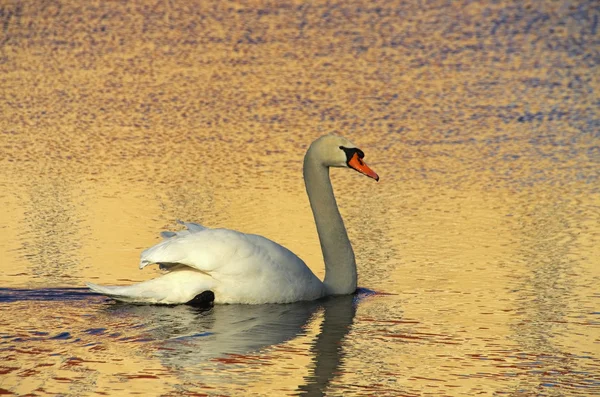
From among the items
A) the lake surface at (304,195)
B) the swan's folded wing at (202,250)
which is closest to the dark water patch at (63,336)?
the lake surface at (304,195)

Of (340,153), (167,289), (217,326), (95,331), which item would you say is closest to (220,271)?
(167,289)

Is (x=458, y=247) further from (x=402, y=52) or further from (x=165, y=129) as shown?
(x=402, y=52)

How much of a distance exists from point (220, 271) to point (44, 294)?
1.05 metres

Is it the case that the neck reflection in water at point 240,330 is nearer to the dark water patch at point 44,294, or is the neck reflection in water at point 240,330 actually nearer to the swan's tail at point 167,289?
the swan's tail at point 167,289

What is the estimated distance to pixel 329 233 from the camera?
881cm

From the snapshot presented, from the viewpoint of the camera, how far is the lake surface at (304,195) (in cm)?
Answer: 687

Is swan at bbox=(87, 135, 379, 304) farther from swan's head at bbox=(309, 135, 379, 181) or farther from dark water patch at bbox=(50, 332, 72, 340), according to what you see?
swan's head at bbox=(309, 135, 379, 181)

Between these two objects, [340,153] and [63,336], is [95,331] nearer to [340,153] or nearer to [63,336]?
[63,336]

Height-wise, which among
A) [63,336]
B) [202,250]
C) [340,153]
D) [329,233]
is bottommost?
[63,336]

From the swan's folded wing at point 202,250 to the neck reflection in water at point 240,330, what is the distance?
292 mm

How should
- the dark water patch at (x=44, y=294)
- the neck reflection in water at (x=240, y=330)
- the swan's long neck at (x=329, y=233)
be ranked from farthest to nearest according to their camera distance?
the swan's long neck at (x=329, y=233) < the dark water patch at (x=44, y=294) < the neck reflection in water at (x=240, y=330)

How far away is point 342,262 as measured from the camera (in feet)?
28.4

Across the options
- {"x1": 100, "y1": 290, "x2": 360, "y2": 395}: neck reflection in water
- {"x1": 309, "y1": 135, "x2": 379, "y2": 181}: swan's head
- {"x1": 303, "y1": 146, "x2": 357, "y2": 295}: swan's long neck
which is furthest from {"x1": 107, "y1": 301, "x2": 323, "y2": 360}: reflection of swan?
{"x1": 309, "y1": 135, "x2": 379, "y2": 181}: swan's head

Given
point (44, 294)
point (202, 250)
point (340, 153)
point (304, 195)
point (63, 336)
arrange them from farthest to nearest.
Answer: point (304, 195)
point (340, 153)
point (44, 294)
point (202, 250)
point (63, 336)
